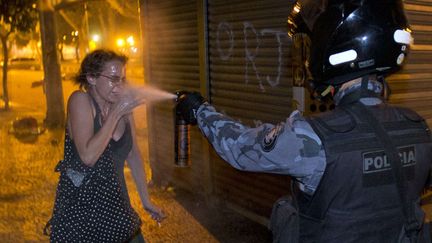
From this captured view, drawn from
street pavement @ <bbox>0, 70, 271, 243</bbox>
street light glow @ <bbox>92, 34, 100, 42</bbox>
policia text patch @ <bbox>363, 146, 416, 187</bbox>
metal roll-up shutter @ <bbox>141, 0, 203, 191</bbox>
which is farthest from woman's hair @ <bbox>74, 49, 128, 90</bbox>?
street light glow @ <bbox>92, 34, 100, 42</bbox>

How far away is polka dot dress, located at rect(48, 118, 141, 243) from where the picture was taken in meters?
2.80

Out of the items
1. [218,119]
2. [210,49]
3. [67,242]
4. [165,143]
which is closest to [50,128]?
[165,143]

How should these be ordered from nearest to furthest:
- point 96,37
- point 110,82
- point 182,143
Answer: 1. point 110,82
2. point 182,143
3. point 96,37

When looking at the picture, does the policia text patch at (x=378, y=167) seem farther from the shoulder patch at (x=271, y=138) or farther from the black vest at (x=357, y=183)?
the shoulder patch at (x=271, y=138)

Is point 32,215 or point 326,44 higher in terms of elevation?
point 326,44

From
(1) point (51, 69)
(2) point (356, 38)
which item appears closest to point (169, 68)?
(2) point (356, 38)

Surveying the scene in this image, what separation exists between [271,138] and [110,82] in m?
1.50

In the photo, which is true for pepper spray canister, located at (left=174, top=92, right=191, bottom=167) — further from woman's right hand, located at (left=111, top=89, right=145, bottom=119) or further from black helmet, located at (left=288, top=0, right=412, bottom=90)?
black helmet, located at (left=288, top=0, right=412, bottom=90)

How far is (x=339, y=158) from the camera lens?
5.82 feet

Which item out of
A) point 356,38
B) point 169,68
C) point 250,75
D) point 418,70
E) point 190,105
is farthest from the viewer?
point 169,68

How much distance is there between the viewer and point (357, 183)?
1803mm

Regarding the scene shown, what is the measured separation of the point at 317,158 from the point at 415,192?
49cm

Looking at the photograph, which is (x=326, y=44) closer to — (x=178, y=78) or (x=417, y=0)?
(x=417, y=0)

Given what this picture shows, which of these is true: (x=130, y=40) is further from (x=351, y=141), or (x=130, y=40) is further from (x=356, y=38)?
(x=351, y=141)
